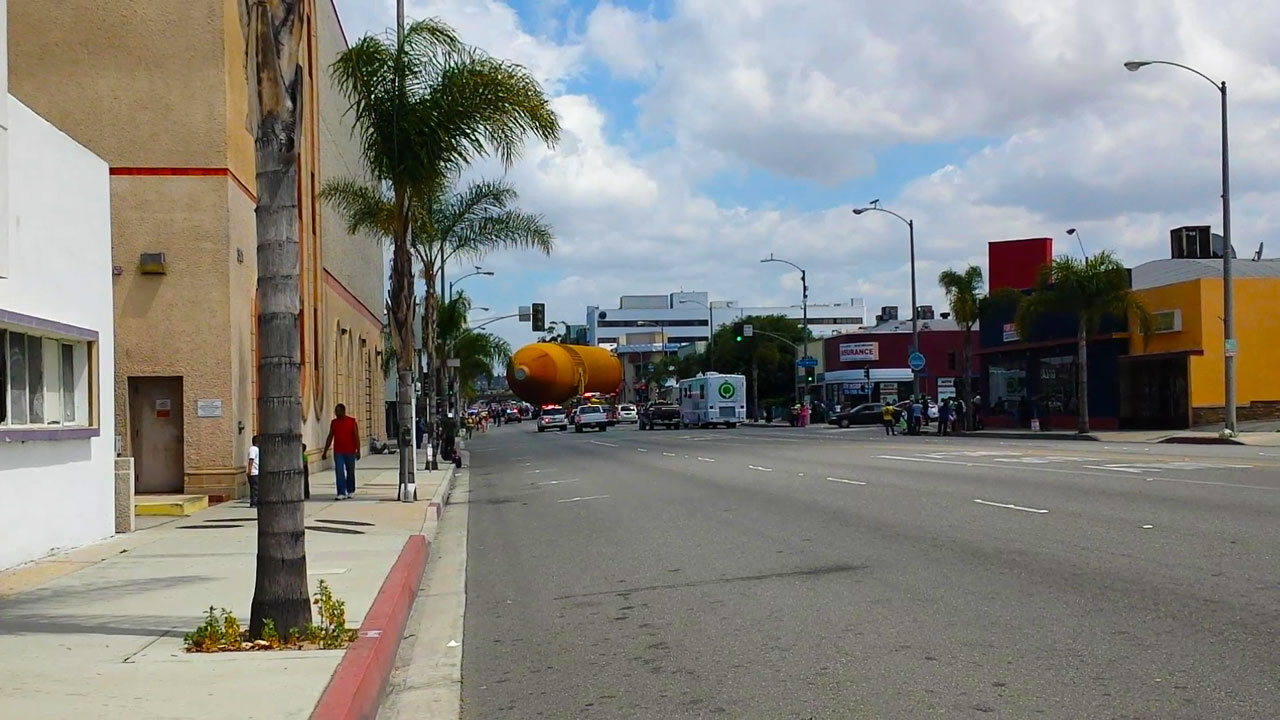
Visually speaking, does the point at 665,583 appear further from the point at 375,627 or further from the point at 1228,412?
the point at 1228,412

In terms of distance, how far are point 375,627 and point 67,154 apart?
8581 mm

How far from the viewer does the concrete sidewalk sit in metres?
7.34

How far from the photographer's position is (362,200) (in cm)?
2892

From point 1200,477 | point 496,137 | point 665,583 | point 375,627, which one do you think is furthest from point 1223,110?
point 375,627

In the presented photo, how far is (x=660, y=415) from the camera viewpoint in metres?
76.6

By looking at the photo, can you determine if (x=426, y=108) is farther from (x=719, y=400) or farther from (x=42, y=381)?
(x=719, y=400)

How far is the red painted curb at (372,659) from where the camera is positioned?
7.16 m

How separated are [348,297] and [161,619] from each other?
35822mm

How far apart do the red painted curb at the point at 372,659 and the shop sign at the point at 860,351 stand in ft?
266

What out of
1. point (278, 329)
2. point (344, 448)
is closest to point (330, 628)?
point (278, 329)

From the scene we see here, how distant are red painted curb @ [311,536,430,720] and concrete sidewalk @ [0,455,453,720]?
0.37ft

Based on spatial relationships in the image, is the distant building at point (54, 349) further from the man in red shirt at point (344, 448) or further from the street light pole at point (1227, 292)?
the street light pole at point (1227, 292)

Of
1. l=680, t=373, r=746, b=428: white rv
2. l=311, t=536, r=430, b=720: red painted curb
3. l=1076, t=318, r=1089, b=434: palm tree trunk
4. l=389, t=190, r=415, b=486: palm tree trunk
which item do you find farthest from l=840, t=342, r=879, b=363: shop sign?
l=311, t=536, r=430, b=720: red painted curb

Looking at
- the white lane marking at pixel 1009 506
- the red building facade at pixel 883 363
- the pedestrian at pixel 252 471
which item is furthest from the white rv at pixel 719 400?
the white lane marking at pixel 1009 506
